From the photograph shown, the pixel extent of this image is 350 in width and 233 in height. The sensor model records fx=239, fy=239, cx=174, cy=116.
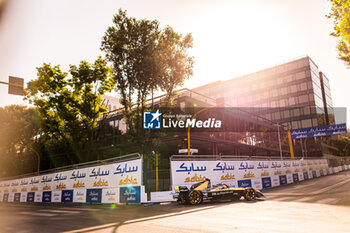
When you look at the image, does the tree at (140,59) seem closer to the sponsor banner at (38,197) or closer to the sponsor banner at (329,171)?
the sponsor banner at (38,197)

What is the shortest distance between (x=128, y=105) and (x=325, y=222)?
51.2 feet

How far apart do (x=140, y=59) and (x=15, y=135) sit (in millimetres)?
30548

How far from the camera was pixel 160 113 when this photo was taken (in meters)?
19.3

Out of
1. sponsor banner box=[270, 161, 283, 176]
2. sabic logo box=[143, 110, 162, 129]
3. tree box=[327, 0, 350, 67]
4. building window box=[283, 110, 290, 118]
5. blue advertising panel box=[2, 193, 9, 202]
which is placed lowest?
blue advertising panel box=[2, 193, 9, 202]

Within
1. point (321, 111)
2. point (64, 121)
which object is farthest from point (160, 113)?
point (321, 111)

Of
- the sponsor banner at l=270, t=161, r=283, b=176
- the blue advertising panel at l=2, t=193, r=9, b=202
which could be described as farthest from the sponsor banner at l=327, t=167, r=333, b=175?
the blue advertising panel at l=2, t=193, r=9, b=202

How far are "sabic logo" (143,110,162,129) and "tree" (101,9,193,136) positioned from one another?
627mm

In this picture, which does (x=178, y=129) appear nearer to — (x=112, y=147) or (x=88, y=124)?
(x=88, y=124)

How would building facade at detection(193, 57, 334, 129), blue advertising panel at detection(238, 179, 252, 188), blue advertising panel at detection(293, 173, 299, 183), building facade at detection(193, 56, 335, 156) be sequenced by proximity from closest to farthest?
blue advertising panel at detection(238, 179, 252, 188)
blue advertising panel at detection(293, 173, 299, 183)
building facade at detection(193, 56, 335, 156)
building facade at detection(193, 57, 334, 129)

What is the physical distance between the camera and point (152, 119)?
64.2ft

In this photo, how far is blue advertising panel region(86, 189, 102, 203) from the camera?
16.0 metres

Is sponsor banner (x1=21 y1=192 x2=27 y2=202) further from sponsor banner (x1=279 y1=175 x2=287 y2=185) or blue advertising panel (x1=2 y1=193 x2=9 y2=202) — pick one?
sponsor banner (x1=279 y1=175 x2=287 y2=185)

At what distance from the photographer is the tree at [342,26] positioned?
42.8 feet

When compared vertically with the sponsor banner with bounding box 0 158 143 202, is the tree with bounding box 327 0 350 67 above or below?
above
